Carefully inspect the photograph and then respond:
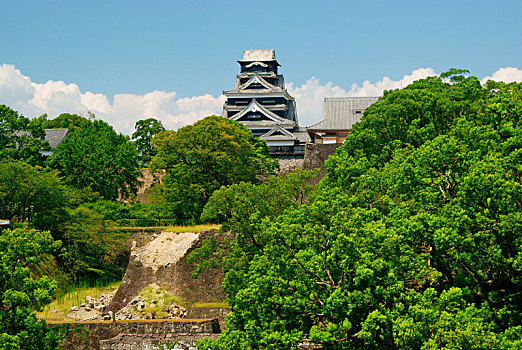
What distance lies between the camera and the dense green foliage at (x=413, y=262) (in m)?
11.3

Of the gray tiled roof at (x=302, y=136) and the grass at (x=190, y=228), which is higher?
the gray tiled roof at (x=302, y=136)

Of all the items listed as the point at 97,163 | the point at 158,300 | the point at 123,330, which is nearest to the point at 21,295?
the point at 123,330

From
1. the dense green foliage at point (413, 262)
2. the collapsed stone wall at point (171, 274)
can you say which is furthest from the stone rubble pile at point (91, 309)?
the dense green foliage at point (413, 262)

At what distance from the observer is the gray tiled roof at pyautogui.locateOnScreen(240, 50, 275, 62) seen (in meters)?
51.2

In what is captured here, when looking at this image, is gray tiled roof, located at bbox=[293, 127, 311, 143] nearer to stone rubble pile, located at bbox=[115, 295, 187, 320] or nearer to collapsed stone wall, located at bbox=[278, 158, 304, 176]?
collapsed stone wall, located at bbox=[278, 158, 304, 176]

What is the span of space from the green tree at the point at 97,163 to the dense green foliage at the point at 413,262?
57.4 feet

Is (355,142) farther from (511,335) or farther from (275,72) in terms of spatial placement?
(275,72)

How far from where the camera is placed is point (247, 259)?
54.3ft

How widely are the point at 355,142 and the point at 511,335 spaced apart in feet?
31.3

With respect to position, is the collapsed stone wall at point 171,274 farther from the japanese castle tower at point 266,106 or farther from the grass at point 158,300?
the japanese castle tower at point 266,106

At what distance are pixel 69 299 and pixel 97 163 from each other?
34.6 feet

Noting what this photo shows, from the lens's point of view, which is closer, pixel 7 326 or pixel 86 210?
pixel 7 326

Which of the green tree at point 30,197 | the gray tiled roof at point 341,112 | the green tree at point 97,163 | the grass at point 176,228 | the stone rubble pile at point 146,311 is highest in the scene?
the gray tiled roof at point 341,112

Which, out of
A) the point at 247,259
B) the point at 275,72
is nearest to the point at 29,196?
the point at 247,259
